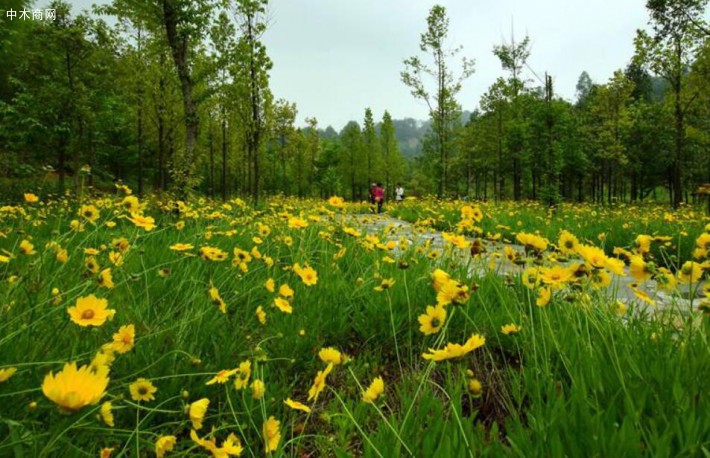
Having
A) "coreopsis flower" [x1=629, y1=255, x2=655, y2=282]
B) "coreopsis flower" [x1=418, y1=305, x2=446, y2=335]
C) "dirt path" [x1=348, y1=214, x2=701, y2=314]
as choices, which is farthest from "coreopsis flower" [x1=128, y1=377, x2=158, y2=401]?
"dirt path" [x1=348, y1=214, x2=701, y2=314]

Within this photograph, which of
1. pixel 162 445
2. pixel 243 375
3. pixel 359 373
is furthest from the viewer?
pixel 359 373

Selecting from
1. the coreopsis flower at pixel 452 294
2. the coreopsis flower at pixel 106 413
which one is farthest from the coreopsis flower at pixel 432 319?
the coreopsis flower at pixel 106 413

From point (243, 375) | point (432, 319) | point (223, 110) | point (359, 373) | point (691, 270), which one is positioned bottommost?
point (359, 373)

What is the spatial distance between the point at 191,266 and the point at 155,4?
28.1 feet

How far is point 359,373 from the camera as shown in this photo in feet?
5.91

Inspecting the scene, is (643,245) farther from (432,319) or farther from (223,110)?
(223,110)

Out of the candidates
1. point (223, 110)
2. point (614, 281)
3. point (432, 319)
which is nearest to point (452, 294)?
point (432, 319)

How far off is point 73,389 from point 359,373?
1.38 m

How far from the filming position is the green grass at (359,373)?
3.12 ft

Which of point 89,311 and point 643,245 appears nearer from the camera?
point 89,311

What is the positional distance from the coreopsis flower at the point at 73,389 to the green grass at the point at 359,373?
61 mm

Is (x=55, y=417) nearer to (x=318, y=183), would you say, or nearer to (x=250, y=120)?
(x=250, y=120)

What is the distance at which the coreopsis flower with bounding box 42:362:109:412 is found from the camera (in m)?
0.54

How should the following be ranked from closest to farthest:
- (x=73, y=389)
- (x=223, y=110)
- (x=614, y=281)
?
(x=73, y=389) → (x=614, y=281) → (x=223, y=110)
